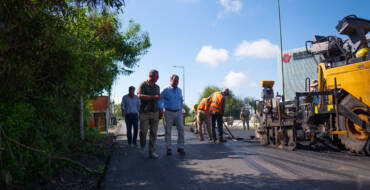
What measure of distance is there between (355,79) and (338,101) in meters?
0.65

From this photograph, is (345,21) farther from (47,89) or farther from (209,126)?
(47,89)

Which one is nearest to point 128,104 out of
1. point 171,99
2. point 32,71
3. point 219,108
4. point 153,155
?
point 171,99

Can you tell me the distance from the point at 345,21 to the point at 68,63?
252 inches

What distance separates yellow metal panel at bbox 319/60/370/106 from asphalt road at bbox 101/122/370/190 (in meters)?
1.32

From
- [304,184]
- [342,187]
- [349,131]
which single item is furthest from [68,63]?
[349,131]

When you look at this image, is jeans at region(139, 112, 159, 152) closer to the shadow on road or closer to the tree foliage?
the shadow on road

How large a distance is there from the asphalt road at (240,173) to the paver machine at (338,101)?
2.32 ft

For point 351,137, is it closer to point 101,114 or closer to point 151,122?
point 151,122

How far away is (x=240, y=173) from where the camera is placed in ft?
14.0

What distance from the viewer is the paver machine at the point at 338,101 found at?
603cm

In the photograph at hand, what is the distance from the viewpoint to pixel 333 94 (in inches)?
262

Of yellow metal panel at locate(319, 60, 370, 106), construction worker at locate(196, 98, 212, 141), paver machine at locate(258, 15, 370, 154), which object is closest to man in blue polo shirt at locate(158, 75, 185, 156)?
paver machine at locate(258, 15, 370, 154)

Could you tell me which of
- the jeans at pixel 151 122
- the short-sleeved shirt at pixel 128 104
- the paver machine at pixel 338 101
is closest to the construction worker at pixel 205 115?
the paver machine at pixel 338 101

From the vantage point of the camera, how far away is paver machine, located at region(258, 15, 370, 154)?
6027mm
